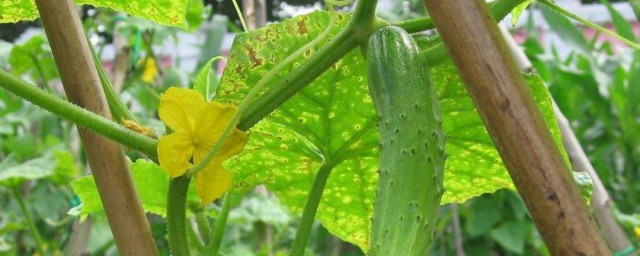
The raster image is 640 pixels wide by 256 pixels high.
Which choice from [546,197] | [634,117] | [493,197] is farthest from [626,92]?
[546,197]

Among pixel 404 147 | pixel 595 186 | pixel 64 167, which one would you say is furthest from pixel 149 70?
pixel 404 147

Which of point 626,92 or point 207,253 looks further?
point 626,92

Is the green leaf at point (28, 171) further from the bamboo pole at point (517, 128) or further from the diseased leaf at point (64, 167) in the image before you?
the bamboo pole at point (517, 128)

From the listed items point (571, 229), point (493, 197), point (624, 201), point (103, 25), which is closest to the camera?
point (571, 229)

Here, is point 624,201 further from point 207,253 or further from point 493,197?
point 207,253

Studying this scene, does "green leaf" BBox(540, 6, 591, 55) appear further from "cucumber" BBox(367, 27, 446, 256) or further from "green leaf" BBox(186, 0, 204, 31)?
"cucumber" BBox(367, 27, 446, 256)

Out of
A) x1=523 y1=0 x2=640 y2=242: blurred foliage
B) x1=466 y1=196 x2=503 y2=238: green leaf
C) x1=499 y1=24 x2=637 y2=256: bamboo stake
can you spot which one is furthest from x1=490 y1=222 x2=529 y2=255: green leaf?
x1=499 y1=24 x2=637 y2=256: bamboo stake
